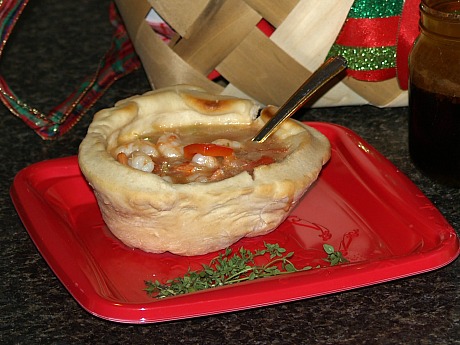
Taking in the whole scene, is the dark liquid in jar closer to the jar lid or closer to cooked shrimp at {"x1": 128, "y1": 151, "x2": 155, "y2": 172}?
the jar lid

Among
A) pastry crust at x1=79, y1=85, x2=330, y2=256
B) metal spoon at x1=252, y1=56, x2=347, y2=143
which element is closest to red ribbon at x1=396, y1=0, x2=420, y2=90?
metal spoon at x1=252, y1=56, x2=347, y2=143

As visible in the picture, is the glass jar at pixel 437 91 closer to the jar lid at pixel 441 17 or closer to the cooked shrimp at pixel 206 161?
the jar lid at pixel 441 17

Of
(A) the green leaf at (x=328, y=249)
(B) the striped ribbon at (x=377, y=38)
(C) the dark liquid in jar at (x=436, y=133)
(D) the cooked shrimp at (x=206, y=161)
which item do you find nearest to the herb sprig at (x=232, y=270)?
(A) the green leaf at (x=328, y=249)

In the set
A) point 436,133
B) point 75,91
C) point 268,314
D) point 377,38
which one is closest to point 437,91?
point 436,133

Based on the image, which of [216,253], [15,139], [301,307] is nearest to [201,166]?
[216,253]

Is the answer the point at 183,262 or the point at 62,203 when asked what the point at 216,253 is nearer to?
the point at 183,262

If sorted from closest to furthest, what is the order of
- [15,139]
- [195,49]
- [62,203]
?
[62,203]
[195,49]
[15,139]

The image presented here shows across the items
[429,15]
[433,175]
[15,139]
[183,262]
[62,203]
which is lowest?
[15,139]
